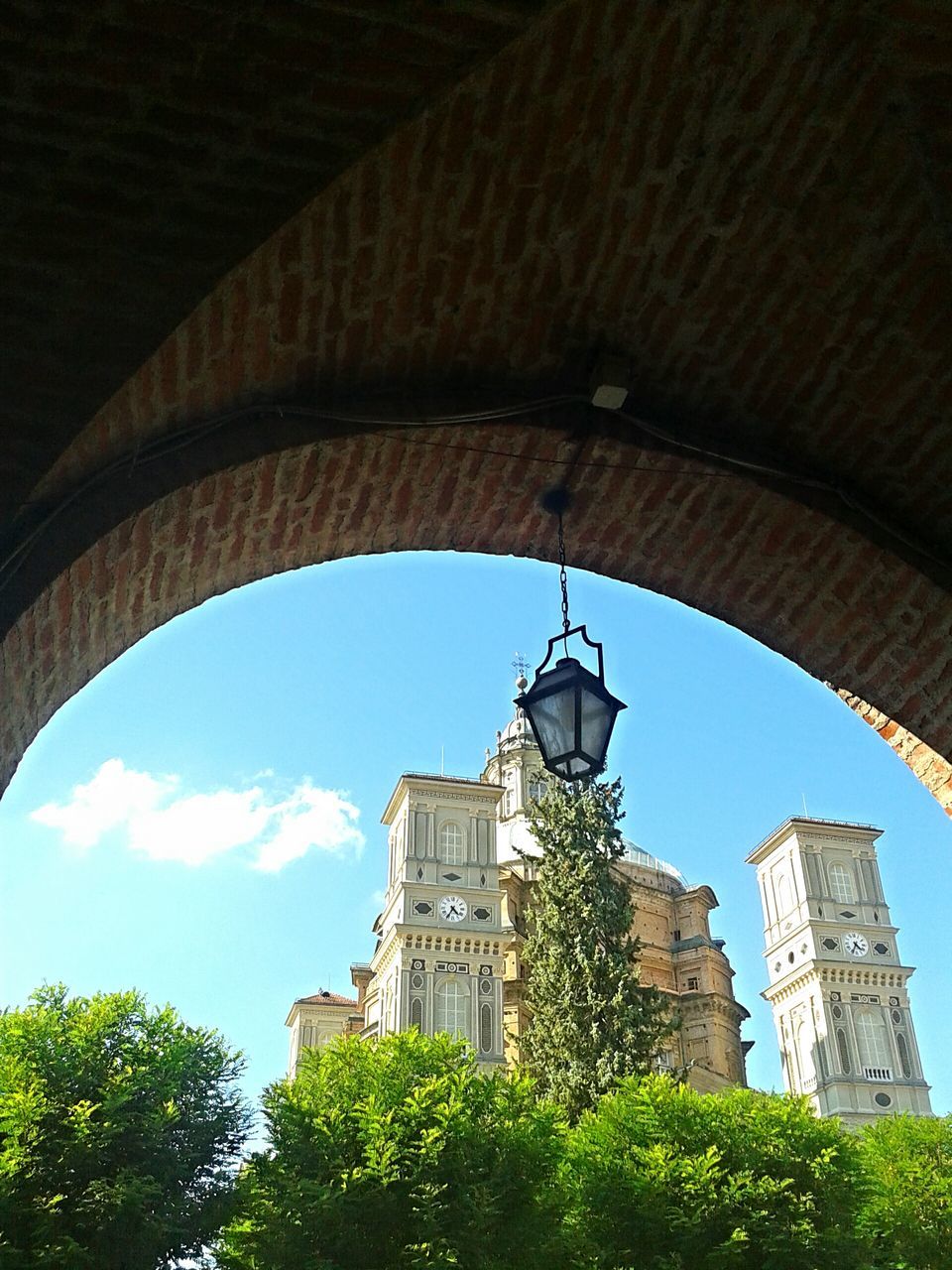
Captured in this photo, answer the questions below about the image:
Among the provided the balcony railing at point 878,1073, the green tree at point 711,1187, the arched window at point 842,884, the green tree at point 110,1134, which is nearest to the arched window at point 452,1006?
the balcony railing at point 878,1073

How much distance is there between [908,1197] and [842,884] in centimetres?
2948

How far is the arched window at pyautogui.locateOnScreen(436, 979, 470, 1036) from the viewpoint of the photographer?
39.4 m

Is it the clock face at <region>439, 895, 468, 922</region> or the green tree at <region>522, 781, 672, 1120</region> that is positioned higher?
the clock face at <region>439, 895, 468, 922</region>

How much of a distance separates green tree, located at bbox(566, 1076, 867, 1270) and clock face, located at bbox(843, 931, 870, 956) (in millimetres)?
28879

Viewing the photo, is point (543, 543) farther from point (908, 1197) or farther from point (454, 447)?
point (908, 1197)

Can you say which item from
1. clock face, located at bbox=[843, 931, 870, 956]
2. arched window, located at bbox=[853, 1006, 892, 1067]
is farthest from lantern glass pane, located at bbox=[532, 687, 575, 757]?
Result: clock face, located at bbox=[843, 931, 870, 956]

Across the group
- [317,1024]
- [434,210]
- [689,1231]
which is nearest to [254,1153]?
[689,1231]

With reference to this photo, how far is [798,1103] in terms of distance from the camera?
1927 centimetres

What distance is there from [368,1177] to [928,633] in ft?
46.0

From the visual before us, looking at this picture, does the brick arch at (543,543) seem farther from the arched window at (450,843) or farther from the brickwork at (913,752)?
the arched window at (450,843)

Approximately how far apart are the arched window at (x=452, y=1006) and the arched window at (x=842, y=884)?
1618 centimetres

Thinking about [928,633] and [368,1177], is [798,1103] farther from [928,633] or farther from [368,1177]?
[928,633]

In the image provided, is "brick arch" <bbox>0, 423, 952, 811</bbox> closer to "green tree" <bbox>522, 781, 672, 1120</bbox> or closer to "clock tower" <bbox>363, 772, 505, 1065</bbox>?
"green tree" <bbox>522, 781, 672, 1120</bbox>

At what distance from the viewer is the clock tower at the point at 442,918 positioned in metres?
39.8
